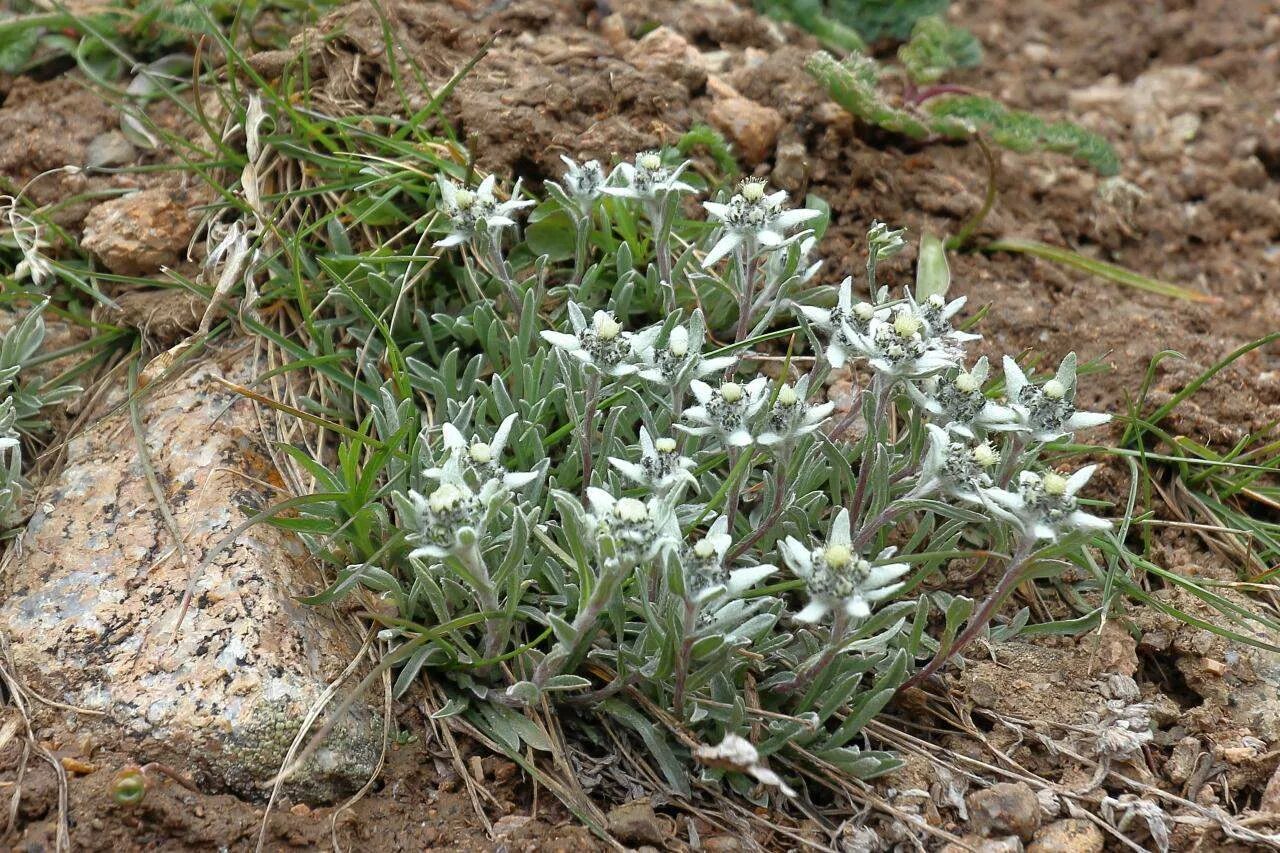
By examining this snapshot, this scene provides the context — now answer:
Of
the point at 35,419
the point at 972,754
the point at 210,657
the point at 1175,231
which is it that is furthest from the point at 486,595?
the point at 1175,231

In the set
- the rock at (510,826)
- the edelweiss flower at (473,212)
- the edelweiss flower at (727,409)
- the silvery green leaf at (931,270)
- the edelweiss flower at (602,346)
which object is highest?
the edelweiss flower at (473,212)

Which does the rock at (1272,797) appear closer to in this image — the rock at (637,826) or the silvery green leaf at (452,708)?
the rock at (637,826)

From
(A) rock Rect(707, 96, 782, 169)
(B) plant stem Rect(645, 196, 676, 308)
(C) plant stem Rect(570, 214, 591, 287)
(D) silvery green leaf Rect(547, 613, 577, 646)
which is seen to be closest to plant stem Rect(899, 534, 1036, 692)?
(D) silvery green leaf Rect(547, 613, 577, 646)

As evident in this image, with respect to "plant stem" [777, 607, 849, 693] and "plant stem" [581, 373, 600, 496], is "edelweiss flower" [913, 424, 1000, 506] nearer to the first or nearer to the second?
"plant stem" [777, 607, 849, 693]

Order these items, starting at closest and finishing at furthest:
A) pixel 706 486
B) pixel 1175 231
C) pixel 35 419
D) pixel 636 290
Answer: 1. pixel 706 486
2. pixel 35 419
3. pixel 636 290
4. pixel 1175 231

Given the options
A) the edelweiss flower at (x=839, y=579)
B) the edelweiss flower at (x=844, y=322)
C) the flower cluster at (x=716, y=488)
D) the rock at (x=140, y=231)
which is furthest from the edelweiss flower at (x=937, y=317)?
the rock at (x=140, y=231)

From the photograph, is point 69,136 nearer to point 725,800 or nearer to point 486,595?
point 486,595
